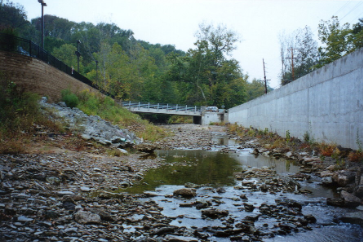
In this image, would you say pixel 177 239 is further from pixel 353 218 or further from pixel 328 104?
pixel 328 104

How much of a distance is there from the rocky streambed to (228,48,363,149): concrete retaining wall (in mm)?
2676

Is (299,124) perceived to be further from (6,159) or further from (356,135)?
(6,159)

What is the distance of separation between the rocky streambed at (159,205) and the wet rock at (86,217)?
0.01m

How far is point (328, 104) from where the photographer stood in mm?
9859

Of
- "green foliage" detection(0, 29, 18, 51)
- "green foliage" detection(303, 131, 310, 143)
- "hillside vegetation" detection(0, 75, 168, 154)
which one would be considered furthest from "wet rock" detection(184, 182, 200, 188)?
"green foliage" detection(0, 29, 18, 51)

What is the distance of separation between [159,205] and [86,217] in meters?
1.36

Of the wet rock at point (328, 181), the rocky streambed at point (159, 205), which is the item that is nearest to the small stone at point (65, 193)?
the rocky streambed at point (159, 205)

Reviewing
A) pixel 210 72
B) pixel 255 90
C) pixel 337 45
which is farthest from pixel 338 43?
pixel 255 90

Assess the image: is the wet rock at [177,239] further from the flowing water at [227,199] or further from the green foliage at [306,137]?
the green foliage at [306,137]

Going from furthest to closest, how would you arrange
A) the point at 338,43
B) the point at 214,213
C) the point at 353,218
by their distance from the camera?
1. the point at 338,43
2. the point at 214,213
3. the point at 353,218

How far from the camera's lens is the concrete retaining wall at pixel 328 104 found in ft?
26.4

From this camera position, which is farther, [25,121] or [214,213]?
[25,121]

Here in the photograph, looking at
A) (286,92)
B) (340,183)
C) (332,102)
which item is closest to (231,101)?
(286,92)

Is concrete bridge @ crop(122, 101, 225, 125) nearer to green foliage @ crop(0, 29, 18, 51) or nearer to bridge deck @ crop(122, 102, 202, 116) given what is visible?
bridge deck @ crop(122, 102, 202, 116)
